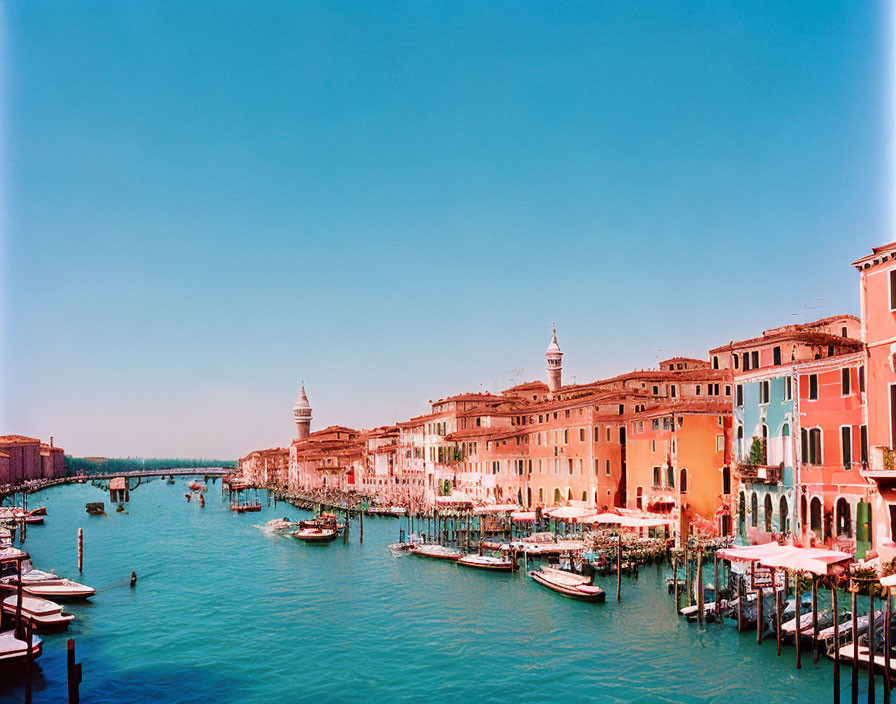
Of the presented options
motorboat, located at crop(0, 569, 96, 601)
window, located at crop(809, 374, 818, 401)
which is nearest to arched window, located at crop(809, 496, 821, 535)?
window, located at crop(809, 374, 818, 401)

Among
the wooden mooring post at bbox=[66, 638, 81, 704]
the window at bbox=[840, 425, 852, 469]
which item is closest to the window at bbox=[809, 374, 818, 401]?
the window at bbox=[840, 425, 852, 469]

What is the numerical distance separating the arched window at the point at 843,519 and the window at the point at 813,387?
3.24 m

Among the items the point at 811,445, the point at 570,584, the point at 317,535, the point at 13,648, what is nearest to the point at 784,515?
the point at 811,445

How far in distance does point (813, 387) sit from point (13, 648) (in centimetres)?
2308

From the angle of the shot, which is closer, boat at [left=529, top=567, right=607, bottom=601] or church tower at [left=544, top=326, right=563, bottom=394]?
boat at [left=529, top=567, right=607, bottom=601]

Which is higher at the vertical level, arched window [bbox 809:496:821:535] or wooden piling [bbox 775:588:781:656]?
arched window [bbox 809:496:821:535]

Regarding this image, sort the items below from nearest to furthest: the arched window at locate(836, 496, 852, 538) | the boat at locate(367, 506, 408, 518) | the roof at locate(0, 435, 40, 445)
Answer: the arched window at locate(836, 496, 852, 538)
the boat at locate(367, 506, 408, 518)
the roof at locate(0, 435, 40, 445)

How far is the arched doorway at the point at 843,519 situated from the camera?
78.3 feet

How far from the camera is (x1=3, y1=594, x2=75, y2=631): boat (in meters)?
22.3

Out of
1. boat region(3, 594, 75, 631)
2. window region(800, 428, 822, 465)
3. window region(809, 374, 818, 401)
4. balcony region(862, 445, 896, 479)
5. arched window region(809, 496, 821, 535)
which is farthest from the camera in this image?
window region(809, 374, 818, 401)

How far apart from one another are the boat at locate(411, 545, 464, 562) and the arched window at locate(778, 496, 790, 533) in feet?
41.7

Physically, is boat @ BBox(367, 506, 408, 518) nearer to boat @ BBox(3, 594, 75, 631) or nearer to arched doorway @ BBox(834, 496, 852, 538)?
boat @ BBox(3, 594, 75, 631)

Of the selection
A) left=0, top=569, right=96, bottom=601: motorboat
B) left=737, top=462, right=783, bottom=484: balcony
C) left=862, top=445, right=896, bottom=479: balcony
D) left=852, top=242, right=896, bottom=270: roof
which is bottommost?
left=0, top=569, right=96, bottom=601: motorboat

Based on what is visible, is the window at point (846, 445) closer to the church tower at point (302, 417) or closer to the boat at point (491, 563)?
the boat at point (491, 563)
